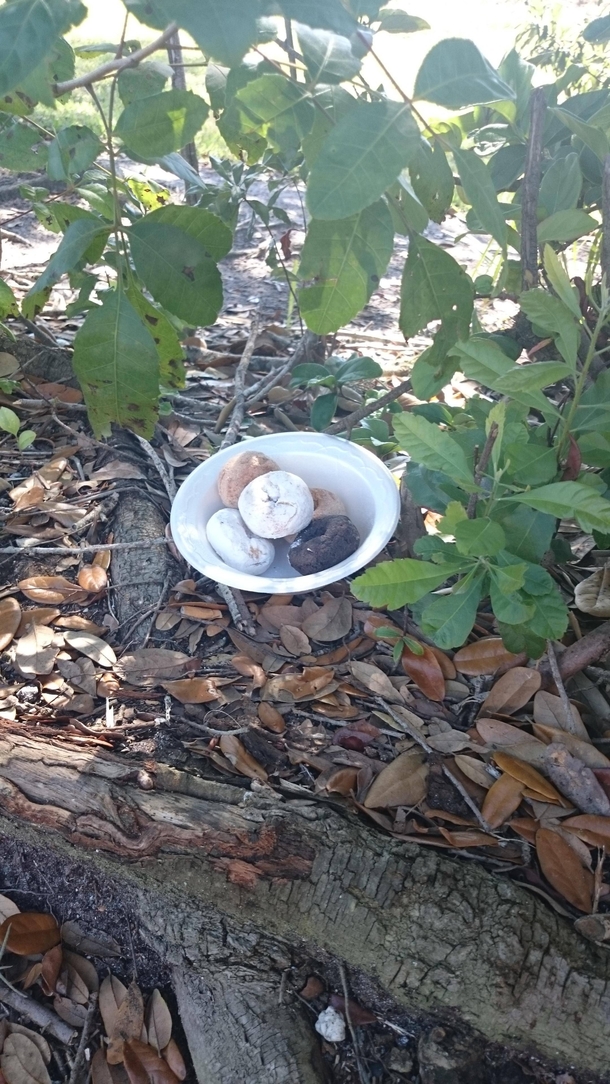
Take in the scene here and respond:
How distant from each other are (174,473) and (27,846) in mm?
1054

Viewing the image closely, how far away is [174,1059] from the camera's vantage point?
1.22m

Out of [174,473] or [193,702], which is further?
[174,473]

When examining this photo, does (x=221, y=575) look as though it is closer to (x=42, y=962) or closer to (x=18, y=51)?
(x=42, y=962)

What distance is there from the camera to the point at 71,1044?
1.23 metres

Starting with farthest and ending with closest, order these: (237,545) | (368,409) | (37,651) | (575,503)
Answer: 1. (368,409)
2. (237,545)
3. (37,651)
4. (575,503)

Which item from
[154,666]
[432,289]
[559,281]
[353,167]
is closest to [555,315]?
[559,281]

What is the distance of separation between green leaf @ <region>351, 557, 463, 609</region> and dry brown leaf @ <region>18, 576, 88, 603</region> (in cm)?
82

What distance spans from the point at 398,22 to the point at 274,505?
0.99 metres

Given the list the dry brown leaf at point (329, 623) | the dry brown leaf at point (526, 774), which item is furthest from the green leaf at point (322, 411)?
the dry brown leaf at point (526, 774)

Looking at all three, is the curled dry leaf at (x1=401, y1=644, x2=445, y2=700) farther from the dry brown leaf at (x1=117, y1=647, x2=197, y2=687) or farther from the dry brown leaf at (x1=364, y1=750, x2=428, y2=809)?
the dry brown leaf at (x1=117, y1=647, x2=197, y2=687)

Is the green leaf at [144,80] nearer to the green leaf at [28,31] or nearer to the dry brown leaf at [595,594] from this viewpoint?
the green leaf at [28,31]

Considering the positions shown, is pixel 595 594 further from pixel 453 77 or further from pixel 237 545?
pixel 453 77

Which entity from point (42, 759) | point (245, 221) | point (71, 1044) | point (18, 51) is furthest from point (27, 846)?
point (245, 221)

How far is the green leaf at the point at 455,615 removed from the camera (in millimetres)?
1256
